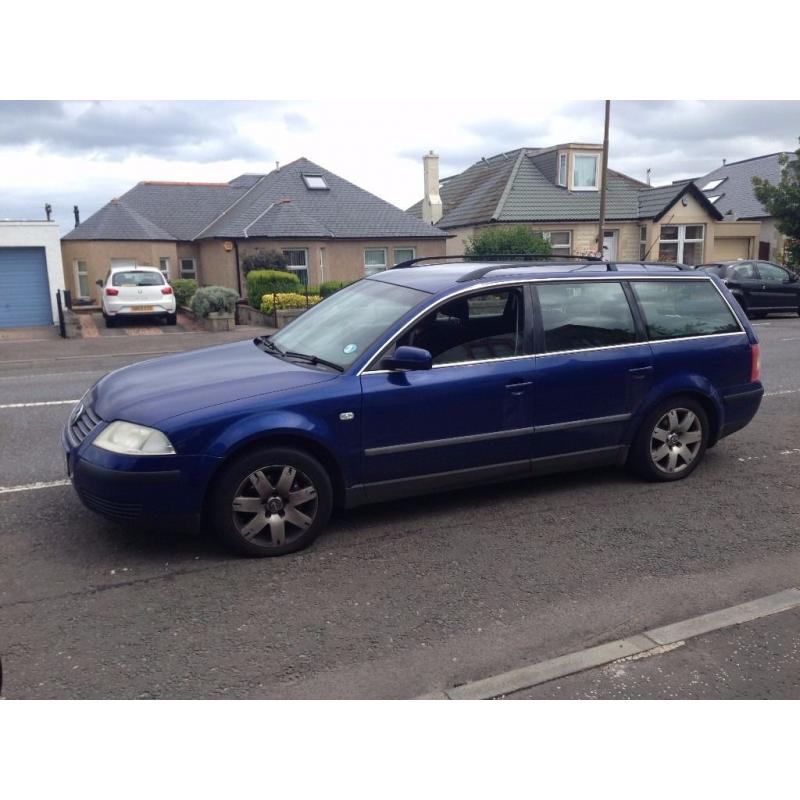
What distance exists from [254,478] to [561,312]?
250cm

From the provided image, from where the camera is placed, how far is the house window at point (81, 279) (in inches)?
1145

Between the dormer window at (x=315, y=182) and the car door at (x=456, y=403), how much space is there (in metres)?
26.3

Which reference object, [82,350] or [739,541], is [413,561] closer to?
[739,541]

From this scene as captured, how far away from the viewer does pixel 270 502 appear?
434cm

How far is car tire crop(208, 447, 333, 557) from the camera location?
167 inches

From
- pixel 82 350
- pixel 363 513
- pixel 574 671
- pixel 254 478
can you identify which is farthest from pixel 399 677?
pixel 82 350

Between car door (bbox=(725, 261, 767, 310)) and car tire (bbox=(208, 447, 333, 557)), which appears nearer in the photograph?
car tire (bbox=(208, 447, 333, 557))

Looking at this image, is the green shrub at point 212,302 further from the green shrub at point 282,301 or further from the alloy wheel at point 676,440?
the alloy wheel at point 676,440

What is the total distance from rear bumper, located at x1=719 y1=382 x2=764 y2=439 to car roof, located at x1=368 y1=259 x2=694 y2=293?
1.09 metres

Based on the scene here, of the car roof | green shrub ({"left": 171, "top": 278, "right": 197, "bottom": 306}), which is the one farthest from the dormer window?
the car roof

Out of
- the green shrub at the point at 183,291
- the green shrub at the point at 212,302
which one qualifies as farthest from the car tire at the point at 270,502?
the green shrub at the point at 183,291

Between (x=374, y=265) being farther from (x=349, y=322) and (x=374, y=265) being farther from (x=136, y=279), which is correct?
(x=349, y=322)

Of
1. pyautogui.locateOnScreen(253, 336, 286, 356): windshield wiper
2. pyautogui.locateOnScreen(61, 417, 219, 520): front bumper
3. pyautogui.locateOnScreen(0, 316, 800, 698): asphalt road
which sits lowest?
pyautogui.locateOnScreen(0, 316, 800, 698): asphalt road

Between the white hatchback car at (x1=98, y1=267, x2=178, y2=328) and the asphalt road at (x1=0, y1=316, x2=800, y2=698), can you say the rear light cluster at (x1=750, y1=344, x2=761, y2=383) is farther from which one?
the white hatchback car at (x1=98, y1=267, x2=178, y2=328)
